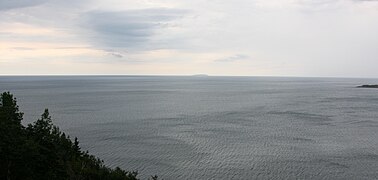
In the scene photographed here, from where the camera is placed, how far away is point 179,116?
95625 millimetres

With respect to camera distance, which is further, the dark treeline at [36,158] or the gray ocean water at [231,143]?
the gray ocean water at [231,143]

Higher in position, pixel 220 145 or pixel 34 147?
pixel 34 147

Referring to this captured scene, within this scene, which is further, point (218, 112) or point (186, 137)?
point (218, 112)

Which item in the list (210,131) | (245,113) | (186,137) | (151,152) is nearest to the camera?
(151,152)

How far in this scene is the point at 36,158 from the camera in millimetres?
27484

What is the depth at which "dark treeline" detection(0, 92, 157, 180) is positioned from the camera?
1048 inches

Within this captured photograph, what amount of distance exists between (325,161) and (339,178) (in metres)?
7.33

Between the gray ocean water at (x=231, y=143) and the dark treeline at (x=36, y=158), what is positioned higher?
the dark treeline at (x=36, y=158)

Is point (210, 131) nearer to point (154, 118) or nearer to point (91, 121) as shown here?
point (154, 118)

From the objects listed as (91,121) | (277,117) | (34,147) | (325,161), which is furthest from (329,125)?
(34,147)

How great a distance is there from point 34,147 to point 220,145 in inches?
1423

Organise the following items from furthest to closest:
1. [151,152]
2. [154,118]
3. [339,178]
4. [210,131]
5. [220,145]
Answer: [154,118], [210,131], [220,145], [151,152], [339,178]

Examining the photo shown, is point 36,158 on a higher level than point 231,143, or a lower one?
higher

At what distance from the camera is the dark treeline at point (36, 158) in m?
26.6
